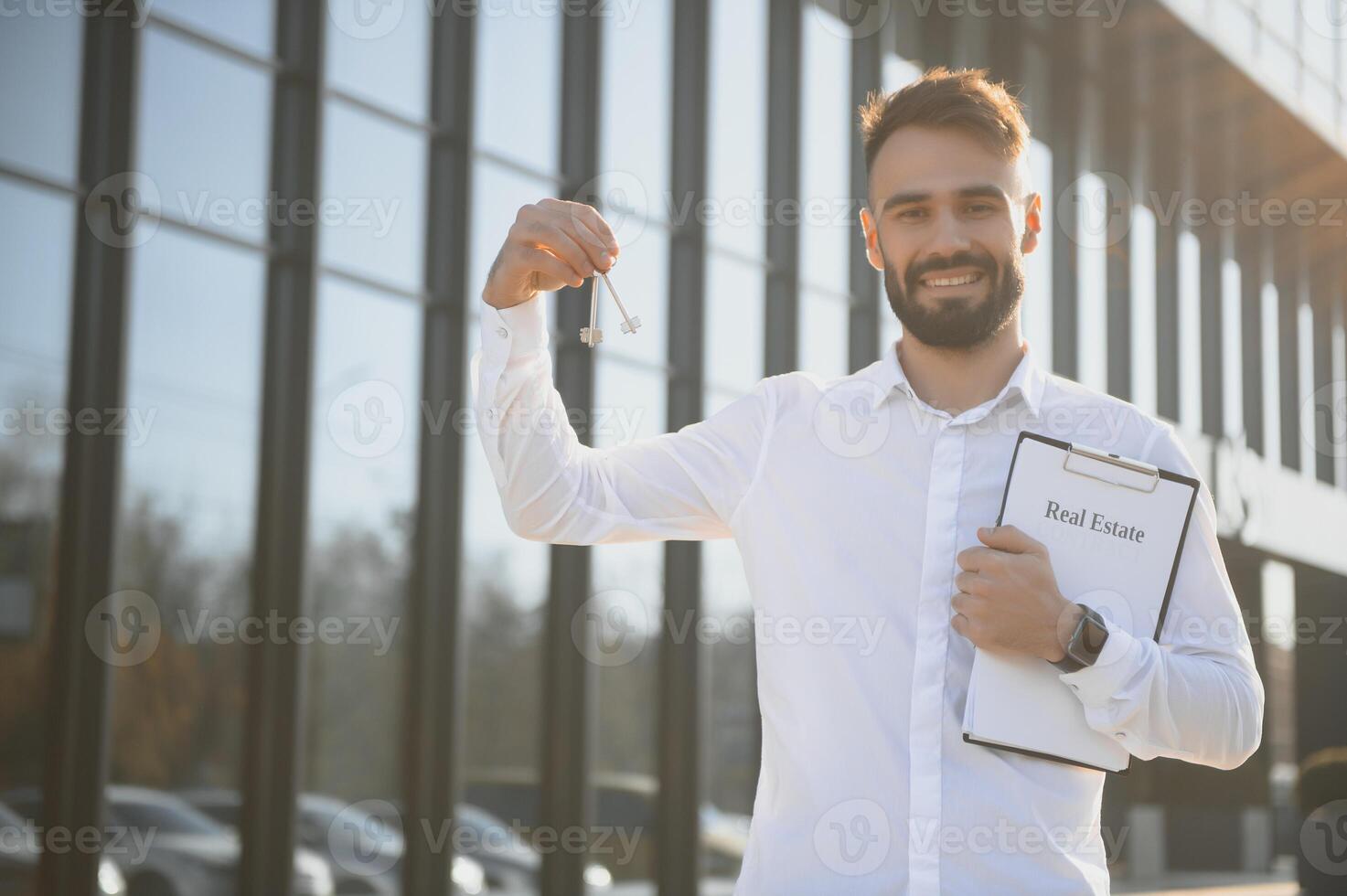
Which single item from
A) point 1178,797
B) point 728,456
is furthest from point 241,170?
point 1178,797

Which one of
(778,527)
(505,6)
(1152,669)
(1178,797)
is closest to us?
(1152,669)

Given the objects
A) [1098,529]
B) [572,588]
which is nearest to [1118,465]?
[1098,529]

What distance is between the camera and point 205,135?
20.7 ft

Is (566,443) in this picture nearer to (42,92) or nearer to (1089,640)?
(1089,640)

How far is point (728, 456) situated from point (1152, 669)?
673 mm

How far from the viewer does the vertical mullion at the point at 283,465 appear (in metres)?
6.19

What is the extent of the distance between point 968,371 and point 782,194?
7895 mm

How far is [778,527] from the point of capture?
206 cm

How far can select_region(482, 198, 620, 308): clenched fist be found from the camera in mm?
1894

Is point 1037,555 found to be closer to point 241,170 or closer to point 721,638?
point 241,170

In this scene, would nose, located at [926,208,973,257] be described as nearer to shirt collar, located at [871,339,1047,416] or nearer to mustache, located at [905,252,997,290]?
mustache, located at [905,252,997,290]

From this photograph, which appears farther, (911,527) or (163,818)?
(163,818)

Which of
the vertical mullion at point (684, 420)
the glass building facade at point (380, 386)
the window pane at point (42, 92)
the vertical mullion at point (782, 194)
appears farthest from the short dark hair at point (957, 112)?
the vertical mullion at point (782, 194)

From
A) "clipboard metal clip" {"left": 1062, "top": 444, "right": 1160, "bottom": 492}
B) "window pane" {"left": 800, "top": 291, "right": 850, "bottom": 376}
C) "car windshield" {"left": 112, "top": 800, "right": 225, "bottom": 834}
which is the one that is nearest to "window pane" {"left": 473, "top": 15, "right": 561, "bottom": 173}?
"window pane" {"left": 800, "top": 291, "right": 850, "bottom": 376}
